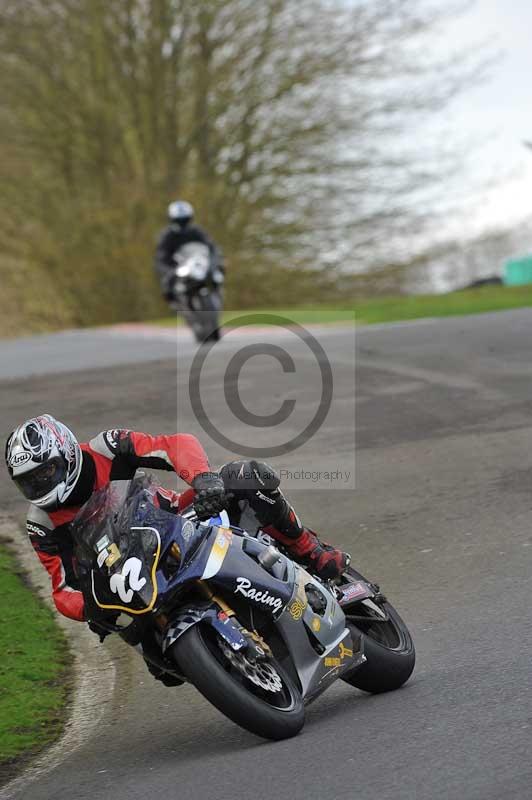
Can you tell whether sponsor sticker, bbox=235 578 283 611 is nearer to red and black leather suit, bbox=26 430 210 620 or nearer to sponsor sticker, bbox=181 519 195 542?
sponsor sticker, bbox=181 519 195 542

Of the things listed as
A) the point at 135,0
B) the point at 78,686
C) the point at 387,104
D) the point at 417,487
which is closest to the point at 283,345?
the point at 417,487

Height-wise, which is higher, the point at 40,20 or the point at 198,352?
the point at 40,20

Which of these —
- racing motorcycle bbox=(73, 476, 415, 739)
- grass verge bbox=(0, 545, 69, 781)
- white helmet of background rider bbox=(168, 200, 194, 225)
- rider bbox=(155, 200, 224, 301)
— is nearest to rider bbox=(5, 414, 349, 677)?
racing motorcycle bbox=(73, 476, 415, 739)

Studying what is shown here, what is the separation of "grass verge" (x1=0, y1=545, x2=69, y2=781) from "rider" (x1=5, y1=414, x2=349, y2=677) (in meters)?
0.66

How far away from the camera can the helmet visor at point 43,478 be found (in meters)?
5.11

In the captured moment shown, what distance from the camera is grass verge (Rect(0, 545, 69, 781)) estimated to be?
5492mm

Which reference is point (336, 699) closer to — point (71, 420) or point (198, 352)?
point (71, 420)

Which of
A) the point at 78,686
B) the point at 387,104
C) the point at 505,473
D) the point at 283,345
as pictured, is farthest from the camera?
the point at 387,104

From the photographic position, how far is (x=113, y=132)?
120 feet

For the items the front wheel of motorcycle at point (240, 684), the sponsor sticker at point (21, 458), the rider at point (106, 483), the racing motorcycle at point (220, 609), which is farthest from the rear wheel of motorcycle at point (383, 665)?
the sponsor sticker at point (21, 458)

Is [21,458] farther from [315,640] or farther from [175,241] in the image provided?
[175,241]

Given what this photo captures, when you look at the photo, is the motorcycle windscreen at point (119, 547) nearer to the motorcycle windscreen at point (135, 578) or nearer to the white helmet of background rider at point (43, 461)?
the motorcycle windscreen at point (135, 578)

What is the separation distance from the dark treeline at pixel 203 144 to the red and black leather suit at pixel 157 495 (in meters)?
29.0

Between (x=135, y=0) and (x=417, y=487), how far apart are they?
94.1 ft
